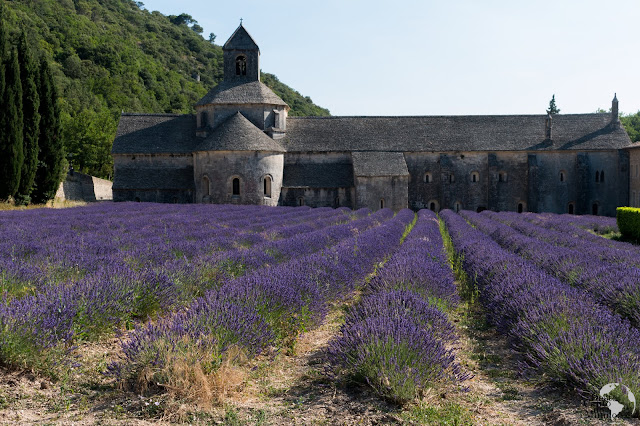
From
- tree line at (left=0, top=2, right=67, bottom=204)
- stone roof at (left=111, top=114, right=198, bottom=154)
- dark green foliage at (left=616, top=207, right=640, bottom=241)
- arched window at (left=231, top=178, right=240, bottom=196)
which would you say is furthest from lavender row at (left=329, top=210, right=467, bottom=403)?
stone roof at (left=111, top=114, right=198, bottom=154)

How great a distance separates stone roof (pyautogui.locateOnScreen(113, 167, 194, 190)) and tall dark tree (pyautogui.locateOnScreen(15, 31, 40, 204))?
9627mm

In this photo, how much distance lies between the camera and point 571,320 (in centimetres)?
467

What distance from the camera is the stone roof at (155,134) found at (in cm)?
3681

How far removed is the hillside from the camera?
161 feet

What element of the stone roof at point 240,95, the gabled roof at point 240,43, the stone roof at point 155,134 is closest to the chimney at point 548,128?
the stone roof at point 240,95

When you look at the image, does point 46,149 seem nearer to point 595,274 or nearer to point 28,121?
point 28,121

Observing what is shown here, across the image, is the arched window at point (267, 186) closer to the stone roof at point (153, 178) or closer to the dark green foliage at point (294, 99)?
the stone roof at point (153, 178)

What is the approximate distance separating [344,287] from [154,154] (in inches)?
1253

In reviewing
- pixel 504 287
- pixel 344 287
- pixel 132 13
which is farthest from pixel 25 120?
pixel 132 13

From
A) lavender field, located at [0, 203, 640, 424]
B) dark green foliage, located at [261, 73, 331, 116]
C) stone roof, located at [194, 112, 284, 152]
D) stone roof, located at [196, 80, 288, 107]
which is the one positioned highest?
dark green foliage, located at [261, 73, 331, 116]

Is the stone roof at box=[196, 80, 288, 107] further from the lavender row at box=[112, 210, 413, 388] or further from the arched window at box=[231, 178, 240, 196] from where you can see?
the lavender row at box=[112, 210, 413, 388]

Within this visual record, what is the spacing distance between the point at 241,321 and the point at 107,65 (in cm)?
7831

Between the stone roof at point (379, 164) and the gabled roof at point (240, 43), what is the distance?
1067 centimetres

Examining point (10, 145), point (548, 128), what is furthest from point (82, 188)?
point (548, 128)
